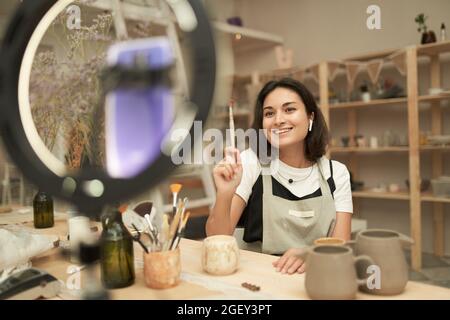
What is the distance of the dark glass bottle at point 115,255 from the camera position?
33.4 inches

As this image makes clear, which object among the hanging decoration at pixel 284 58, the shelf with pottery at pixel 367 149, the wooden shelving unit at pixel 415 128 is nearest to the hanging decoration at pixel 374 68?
the wooden shelving unit at pixel 415 128

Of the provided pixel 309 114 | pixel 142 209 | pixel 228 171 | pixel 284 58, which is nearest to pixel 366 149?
pixel 284 58

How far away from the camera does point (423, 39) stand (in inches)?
126

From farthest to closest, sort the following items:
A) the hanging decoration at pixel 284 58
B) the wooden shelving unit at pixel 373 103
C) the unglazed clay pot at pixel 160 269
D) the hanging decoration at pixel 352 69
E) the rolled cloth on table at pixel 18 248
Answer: the hanging decoration at pixel 284 58 < the hanging decoration at pixel 352 69 < the wooden shelving unit at pixel 373 103 < the rolled cloth on table at pixel 18 248 < the unglazed clay pot at pixel 160 269

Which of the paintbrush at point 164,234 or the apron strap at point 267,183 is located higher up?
the apron strap at point 267,183

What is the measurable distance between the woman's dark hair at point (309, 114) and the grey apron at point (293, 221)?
0.74ft

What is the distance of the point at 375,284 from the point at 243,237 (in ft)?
2.37

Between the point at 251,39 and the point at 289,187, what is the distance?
3.26 meters

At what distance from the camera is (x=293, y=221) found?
4.38 feet

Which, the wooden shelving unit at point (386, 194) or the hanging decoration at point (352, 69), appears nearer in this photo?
the wooden shelving unit at point (386, 194)

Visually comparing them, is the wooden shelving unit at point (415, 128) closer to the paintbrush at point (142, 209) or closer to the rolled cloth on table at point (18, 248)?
the paintbrush at point (142, 209)
